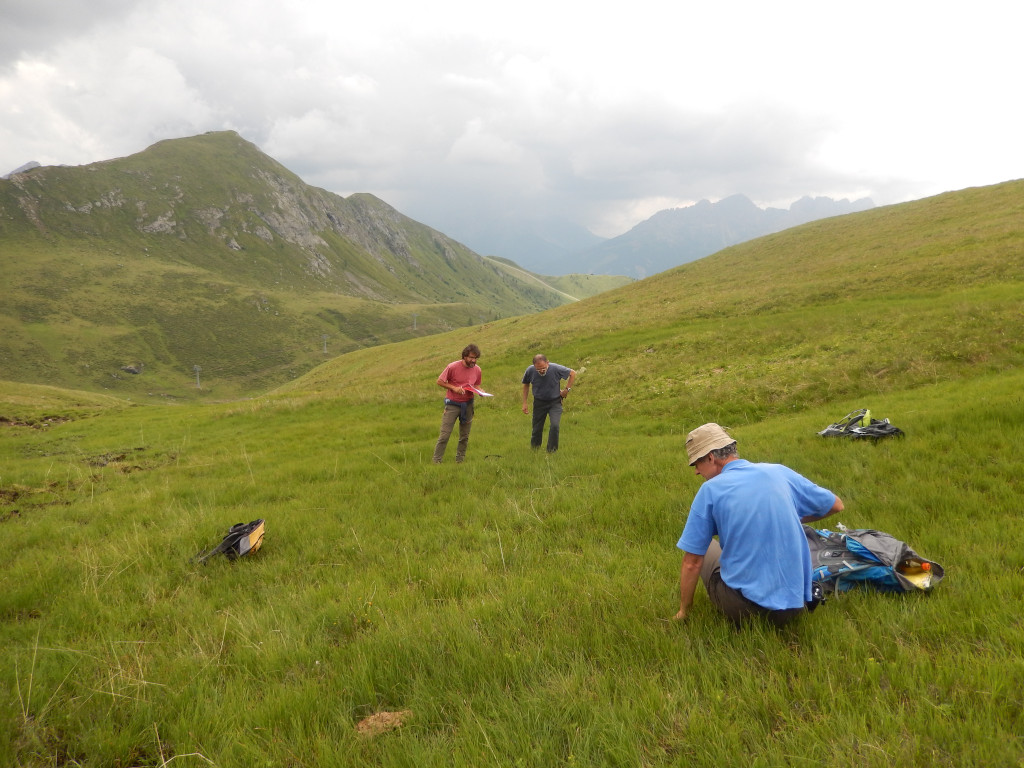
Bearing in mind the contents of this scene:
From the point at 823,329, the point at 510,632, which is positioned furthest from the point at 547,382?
the point at 823,329

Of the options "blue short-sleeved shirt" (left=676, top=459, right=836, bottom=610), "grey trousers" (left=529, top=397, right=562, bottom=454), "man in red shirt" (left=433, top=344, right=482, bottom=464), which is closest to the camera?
"blue short-sleeved shirt" (left=676, top=459, right=836, bottom=610)

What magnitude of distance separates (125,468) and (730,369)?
21040mm

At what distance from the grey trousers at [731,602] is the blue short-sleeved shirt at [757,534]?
8cm

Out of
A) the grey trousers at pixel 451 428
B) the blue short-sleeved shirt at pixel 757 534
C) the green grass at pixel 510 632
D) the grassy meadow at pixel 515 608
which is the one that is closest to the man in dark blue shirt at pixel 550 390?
the grassy meadow at pixel 515 608

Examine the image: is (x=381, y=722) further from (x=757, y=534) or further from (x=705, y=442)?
(x=705, y=442)

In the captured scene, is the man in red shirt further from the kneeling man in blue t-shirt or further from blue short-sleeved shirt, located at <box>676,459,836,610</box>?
blue short-sleeved shirt, located at <box>676,459,836,610</box>

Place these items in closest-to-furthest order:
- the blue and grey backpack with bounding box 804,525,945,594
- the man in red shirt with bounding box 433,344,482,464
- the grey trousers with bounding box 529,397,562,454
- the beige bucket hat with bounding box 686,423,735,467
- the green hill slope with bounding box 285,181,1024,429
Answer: the beige bucket hat with bounding box 686,423,735,467 → the blue and grey backpack with bounding box 804,525,945,594 → the man in red shirt with bounding box 433,344,482,464 → the grey trousers with bounding box 529,397,562,454 → the green hill slope with bounding box 285,181,1024,429

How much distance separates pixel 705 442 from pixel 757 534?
778mm

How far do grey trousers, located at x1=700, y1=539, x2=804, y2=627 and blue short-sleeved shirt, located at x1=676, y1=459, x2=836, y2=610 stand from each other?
79 mm

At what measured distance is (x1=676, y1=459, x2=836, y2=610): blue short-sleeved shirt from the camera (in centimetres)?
350

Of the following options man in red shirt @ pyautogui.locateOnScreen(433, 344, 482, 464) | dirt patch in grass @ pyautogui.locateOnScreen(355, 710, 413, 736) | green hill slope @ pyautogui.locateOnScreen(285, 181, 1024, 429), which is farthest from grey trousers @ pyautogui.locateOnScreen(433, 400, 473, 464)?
dirt patch in grass @ pyautogui.locateOnScreen(355, 710, 413, 736)

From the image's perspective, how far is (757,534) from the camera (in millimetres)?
3520

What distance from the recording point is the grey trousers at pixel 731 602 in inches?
140

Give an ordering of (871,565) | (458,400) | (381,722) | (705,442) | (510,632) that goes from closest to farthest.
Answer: (381,722)
(705,442)
(510,632)
(871,565)
(458,400)
